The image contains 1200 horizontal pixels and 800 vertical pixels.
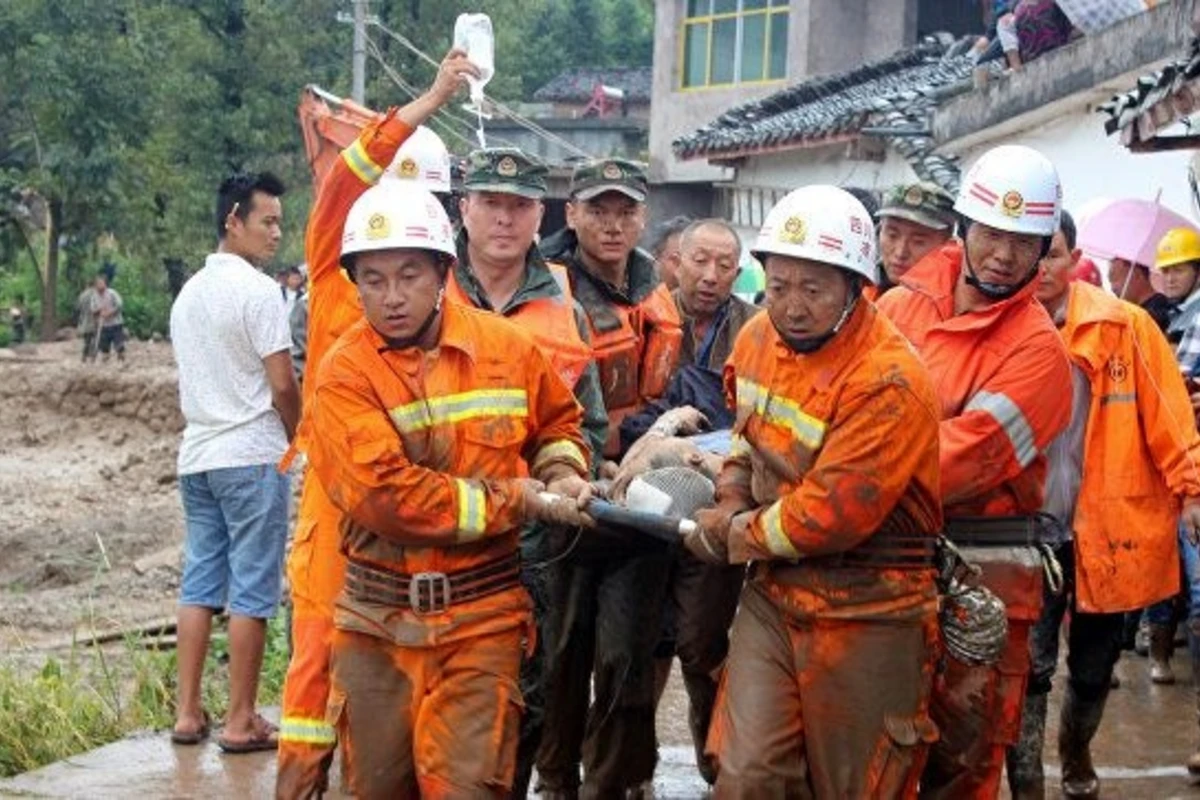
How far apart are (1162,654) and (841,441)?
4689 millimetres

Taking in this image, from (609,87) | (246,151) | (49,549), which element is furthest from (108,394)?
(609,87)

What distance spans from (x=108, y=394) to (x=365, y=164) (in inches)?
892

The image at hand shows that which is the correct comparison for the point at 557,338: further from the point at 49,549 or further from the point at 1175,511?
the point at 49,549

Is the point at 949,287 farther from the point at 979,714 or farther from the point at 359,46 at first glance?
the point at 359,46

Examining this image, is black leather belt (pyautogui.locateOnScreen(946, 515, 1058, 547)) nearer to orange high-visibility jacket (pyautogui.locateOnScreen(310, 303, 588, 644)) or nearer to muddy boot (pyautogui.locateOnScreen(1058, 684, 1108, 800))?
orange high-visibility jacket (pyautogui.locateOnScreen(310, 303, 588, 644))

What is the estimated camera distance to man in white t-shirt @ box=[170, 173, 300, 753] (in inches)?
299

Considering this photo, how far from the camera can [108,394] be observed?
92.5ft

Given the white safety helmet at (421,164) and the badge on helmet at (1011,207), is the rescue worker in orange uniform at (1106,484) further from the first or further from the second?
the white safety helmet at (421,164)

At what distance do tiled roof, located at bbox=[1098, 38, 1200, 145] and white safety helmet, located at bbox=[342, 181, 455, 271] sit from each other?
4.25m

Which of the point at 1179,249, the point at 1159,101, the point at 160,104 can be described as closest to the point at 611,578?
the point at 1179,249

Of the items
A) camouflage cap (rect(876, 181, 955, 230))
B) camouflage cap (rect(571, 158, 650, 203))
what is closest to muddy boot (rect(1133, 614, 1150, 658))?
camouflage cap (rect(876, 181, 955, 230))

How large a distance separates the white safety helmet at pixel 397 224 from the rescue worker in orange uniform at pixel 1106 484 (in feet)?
6.86

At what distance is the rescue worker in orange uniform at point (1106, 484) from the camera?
665 cm

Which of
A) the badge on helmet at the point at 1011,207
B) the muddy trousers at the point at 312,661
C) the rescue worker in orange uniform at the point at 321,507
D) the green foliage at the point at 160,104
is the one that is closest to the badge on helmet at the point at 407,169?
the rescue worker in orange uniform at the point at 321,507
